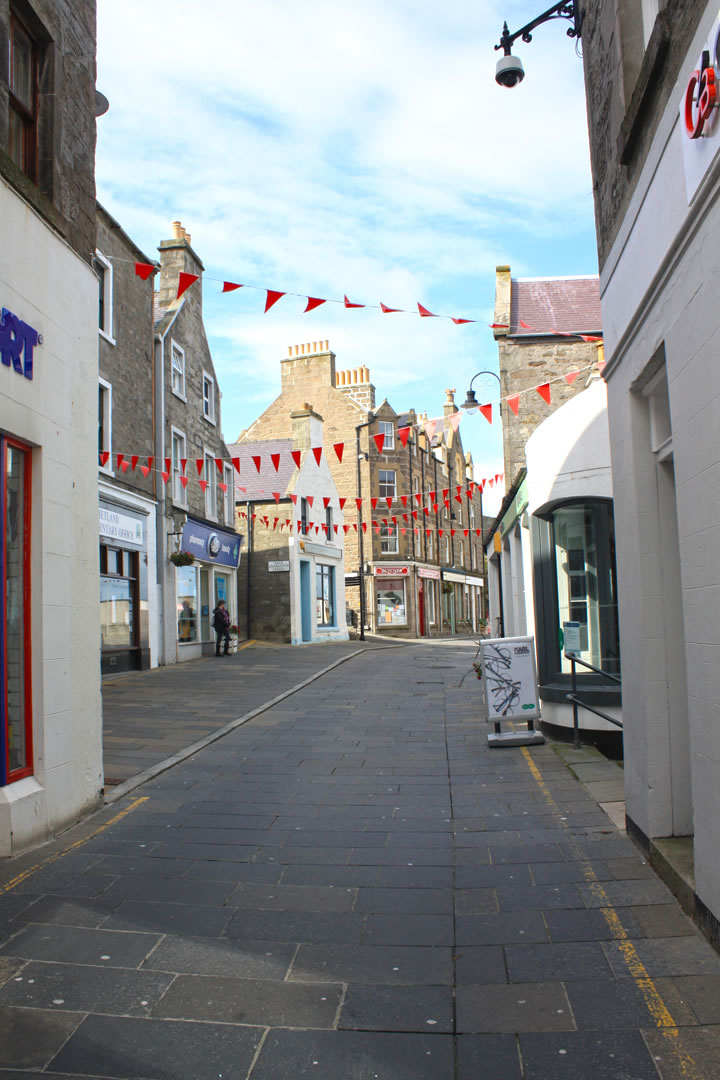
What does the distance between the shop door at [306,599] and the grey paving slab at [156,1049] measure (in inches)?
1126

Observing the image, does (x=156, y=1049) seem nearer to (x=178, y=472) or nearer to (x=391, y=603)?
(x=178, y=472)

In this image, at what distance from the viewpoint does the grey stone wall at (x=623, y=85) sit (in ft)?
14.5

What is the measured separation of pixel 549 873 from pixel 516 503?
8.73 metres

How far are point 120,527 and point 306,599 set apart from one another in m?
14.2

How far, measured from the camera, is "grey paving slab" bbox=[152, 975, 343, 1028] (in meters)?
3.40

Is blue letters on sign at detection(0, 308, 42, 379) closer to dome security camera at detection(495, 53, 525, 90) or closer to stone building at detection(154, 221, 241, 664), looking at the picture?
dome security camera at detection(495, 53, 525, 90)

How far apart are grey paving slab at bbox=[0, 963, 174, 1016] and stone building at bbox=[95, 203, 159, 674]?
14526 mm

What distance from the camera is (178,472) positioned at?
74.3 feet

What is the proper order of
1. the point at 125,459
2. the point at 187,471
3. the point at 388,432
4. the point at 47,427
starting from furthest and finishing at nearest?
the point at 388,432
the point at 187,471
the point at 125,459
the point at 47,427

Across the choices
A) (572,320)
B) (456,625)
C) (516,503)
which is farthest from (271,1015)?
(456,625)

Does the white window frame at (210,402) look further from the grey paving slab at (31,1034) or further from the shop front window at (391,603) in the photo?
the grey paving slab at (31,1034)

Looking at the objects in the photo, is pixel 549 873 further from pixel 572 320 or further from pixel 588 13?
pixel 572 320

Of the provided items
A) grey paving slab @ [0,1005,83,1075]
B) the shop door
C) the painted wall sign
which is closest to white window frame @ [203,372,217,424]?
the painted wall sign

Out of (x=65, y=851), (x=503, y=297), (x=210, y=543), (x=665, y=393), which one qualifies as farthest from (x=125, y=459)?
(x=665, y=393)
